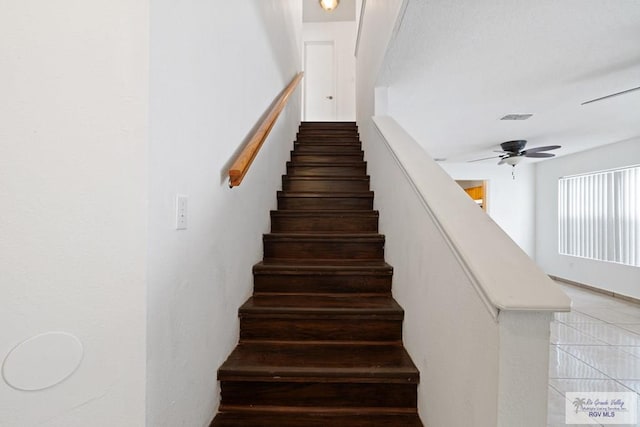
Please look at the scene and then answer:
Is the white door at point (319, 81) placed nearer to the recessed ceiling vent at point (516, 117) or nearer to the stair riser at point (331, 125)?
the stair riser at point (331, 125)

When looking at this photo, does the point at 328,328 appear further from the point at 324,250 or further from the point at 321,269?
the point at 324,250

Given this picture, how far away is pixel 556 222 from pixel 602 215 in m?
0.96

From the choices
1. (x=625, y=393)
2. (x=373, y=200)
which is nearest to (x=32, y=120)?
(x=373, y=200)

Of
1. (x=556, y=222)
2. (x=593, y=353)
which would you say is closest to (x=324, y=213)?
(x=593, y=353)

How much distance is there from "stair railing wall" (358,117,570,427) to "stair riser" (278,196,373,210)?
36.0 inches

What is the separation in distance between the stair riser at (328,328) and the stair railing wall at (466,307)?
12cm

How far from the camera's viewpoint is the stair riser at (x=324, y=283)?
192 centimetres

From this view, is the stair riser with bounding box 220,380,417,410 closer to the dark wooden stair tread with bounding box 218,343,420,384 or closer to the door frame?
the dark wooden stair tread with bounding box 218,343,420,384

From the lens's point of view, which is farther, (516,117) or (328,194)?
(516,117)

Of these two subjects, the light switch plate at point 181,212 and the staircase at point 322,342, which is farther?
the staircase at point 322,342

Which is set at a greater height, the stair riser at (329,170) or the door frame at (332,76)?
the door frame at (332,76)

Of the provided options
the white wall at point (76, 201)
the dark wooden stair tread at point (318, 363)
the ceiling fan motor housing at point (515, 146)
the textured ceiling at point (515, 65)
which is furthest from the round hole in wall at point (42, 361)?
the ceiling fan motor housing at point (515, 146)

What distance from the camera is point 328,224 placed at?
96.6 inches

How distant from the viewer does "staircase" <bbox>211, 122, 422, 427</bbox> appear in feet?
4.47
